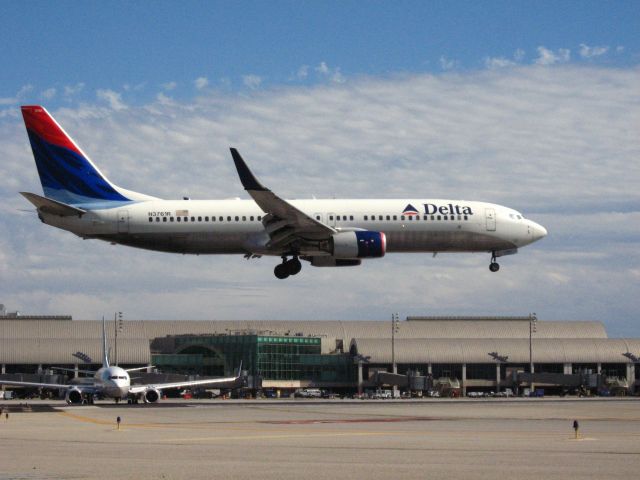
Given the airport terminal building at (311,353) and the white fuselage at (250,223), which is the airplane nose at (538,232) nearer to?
the white fuselage at (250,223)

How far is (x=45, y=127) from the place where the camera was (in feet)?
276

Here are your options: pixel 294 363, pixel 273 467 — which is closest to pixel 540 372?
pixel 294 363

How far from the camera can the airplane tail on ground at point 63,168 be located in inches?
3209

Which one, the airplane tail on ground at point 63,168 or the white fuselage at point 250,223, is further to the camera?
the airplane tail on ground at point 63,168

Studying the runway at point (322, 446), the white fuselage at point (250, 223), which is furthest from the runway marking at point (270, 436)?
the white fuselage at point (250, 223)

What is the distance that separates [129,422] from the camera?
65.9 meters

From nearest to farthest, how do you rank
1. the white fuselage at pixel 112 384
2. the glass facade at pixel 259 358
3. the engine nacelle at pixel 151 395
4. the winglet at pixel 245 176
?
the winglet at pixel 245 176
the white fuselage at pixel 112 384
the engine nacelle at pixel 151 395
the glass facade at pixel 259 358

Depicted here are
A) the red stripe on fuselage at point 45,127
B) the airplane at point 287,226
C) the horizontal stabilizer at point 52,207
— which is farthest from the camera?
the red stripe on fuselage at point 45,127

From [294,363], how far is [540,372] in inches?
1497

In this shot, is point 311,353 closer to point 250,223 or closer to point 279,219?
point 250,223

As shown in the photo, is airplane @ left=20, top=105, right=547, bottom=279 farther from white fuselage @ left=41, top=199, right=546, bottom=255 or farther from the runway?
the runway

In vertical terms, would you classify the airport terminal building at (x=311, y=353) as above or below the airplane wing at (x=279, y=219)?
below

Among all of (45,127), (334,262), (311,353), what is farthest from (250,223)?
(311,353)

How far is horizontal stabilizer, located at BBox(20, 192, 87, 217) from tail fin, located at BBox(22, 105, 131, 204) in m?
3.33
